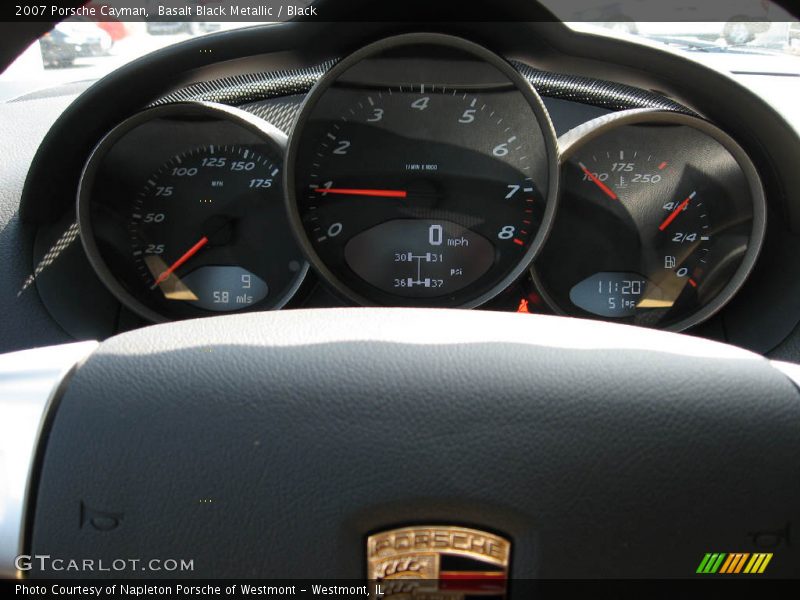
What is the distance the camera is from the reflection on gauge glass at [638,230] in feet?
8.57

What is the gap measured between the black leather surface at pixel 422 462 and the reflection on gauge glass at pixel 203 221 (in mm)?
1521

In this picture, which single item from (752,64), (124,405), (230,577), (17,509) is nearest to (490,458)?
(230,577)

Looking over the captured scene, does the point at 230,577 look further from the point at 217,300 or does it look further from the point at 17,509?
the point at 217,300

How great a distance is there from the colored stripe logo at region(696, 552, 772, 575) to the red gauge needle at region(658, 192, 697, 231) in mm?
1744

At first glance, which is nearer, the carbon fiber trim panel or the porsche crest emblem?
the porsche crest emblem

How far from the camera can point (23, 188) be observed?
2338mm

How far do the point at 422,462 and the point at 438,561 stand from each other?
121 millimetres

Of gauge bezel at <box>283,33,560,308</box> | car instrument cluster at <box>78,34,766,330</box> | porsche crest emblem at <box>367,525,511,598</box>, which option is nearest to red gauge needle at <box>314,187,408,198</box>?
car instrument cluster at <box>78,34,766,330</box>

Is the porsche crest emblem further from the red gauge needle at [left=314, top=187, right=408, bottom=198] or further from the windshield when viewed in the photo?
the red gauge needle at [left=314, top=187, right=408, bottom=198]

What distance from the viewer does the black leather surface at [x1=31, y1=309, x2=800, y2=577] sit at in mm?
1030

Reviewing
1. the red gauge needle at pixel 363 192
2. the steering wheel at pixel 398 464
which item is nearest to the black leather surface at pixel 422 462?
the steering wheel at pixel 398 464

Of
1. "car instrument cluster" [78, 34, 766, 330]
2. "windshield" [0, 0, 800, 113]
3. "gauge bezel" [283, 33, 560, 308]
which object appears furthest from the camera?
"car instrument cluster" [78, 34, 766, 330]

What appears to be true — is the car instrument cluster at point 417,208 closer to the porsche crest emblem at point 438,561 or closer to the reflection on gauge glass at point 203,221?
the reflection on gauge glass at point 203,221

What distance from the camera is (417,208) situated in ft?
8.73
